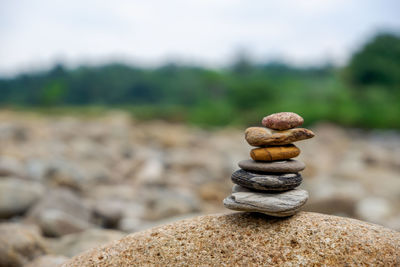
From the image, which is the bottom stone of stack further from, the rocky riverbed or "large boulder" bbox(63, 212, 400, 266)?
the rocky riverbed

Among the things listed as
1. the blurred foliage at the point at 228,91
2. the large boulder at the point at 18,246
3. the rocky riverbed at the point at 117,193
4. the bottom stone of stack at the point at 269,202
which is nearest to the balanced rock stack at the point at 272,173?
the bottom stone of stack at the point at 269,202

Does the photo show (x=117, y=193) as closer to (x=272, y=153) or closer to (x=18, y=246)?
(x=18, y=246)

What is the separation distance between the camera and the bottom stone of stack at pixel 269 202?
3543mm

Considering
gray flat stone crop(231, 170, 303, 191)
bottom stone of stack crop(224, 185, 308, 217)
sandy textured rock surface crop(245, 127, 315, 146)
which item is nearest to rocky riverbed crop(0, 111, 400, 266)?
bottom stone of stack crop(224, 185, 308, 217)

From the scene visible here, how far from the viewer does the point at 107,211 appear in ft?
24.4

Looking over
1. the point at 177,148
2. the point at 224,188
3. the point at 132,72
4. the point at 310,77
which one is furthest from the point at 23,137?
the point at 310,77

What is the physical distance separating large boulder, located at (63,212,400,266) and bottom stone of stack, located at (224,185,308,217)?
178 millimetres

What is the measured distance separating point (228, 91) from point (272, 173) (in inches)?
2245

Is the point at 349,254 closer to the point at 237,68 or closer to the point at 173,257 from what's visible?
the point at 173,257

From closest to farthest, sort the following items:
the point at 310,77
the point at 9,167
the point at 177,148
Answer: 1. the point at 9,167
2. the point at 177,148
3. the point at 310,77

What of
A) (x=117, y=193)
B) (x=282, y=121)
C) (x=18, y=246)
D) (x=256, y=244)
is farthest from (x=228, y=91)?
(x=256, y=244)

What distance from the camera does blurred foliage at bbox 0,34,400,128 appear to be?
137 ft

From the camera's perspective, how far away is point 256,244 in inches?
138

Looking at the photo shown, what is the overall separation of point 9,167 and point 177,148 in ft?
39.9
